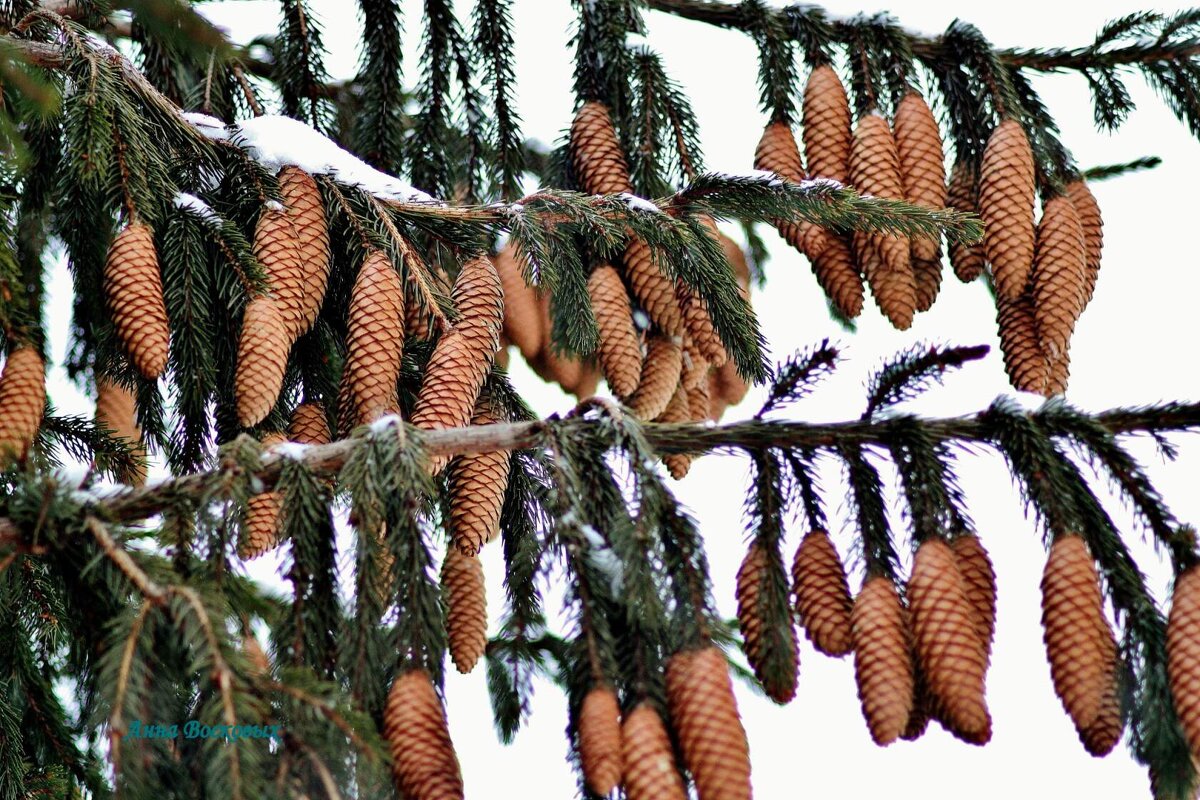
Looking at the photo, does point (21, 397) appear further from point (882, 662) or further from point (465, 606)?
point (882, 662)

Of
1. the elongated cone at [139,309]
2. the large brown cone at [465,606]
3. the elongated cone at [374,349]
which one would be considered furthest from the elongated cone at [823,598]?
the elongated cone at [139,309]

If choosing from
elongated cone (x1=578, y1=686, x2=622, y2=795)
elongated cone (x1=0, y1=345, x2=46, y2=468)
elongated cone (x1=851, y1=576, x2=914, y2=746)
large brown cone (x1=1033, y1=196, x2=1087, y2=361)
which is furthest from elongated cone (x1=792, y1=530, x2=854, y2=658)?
elongated cone (x1=0, y1=345, x2=46, y2=468)

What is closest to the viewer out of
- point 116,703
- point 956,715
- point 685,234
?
point 116,703

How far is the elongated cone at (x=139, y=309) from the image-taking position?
1.85 m

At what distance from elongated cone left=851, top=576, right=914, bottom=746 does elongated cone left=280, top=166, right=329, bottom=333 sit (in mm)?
909

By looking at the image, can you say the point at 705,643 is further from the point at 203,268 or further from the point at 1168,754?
the point at 203,268

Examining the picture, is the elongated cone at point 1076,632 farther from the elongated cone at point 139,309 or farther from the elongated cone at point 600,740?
the elongated cone at point 139,309

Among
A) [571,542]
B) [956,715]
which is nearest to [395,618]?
[571,542]

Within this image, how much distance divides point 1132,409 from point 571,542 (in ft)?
2.29

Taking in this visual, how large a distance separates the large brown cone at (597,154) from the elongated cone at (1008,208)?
0.67 meters

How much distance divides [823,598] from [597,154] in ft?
4.12

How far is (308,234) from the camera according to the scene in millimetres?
2090

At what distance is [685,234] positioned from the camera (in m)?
2.19

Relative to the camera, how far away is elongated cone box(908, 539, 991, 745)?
155 centimetres
